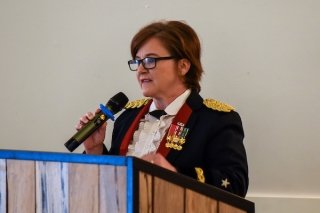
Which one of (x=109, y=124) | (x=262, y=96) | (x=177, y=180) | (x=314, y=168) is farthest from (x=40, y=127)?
(x=177, y=180)

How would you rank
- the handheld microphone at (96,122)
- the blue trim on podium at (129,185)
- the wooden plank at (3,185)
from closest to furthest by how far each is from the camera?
the blue trim on podium at (129,185)
the wooden plank at (3,185)
the handheld microphone at (96,122)

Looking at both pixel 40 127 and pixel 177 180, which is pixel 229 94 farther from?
pixel 177 180

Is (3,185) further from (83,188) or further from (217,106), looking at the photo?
(217,106)

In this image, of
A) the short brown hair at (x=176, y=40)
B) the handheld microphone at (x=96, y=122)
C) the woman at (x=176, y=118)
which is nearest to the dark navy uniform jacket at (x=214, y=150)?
the woman at (x=176, y=118)

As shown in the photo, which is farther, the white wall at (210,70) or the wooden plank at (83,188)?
the white wall at (210,70)

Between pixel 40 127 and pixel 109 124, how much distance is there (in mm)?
345

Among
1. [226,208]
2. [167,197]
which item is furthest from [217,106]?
[167,197]

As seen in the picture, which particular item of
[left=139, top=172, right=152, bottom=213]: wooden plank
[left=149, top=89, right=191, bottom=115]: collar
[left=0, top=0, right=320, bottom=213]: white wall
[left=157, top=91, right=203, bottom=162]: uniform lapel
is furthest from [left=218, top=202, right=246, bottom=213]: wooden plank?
[left=0, top=0, right=320, bottom=213]: white wall

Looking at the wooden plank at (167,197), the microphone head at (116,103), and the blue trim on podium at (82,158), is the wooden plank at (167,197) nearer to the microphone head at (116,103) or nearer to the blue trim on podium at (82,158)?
the blue trim on podium at (82,158)

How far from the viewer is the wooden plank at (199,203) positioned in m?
0.86

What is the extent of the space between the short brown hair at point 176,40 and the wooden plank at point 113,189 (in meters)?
0.83

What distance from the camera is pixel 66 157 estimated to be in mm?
794

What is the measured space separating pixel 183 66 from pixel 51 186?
855 millimetres

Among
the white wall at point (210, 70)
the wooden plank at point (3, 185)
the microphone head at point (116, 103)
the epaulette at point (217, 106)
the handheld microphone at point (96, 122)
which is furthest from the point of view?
the white wall at point (210, 70)
